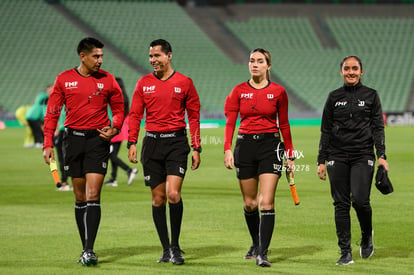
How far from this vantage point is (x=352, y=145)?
9.18 metres

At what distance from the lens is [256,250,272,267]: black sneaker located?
8.80m

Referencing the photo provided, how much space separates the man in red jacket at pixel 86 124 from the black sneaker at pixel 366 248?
2.86 metres

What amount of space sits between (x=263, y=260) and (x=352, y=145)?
1556 millimetres

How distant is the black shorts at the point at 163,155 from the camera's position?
9219mm

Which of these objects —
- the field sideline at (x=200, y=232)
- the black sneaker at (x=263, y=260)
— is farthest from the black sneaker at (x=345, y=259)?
the black sneaker at (x=263, y=260)

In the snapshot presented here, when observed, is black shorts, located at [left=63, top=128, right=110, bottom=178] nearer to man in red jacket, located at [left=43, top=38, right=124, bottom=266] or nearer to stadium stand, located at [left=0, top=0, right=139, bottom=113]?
man in red jacket, located at [left=43, top=38, right=124, bottom=266]

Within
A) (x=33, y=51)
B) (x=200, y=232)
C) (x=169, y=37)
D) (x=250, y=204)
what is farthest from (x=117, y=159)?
(x=169, y=37)

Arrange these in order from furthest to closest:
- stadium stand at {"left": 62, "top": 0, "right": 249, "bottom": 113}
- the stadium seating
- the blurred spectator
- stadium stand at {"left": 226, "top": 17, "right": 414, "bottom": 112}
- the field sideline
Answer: stadium stand at {"left": 226, "top": 17, "right": 414, "bottom": 112} < stadium stand at {"left": 62, "top": 0, "right": 249, "bottom": 113} < the stadium seating < the blurred spectator < the field sideline

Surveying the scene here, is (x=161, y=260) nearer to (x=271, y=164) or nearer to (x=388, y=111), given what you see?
(x=271, y=164)

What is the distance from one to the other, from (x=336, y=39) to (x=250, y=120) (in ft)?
175

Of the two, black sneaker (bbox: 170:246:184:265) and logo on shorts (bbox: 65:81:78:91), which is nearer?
Result: black sneaker (bbox: 170:246:184:265)

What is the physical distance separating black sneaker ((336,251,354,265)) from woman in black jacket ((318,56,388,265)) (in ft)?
0.38

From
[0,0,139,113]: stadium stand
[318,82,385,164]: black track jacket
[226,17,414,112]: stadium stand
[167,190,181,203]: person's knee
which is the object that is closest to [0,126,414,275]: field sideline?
[167,190,181,203]: person's knee

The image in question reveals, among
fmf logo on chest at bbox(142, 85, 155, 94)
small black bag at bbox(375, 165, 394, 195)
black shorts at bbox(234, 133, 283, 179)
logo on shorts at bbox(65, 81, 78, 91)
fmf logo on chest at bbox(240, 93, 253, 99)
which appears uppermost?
logo on shorts at bbox(65, 81, 78, 91)
